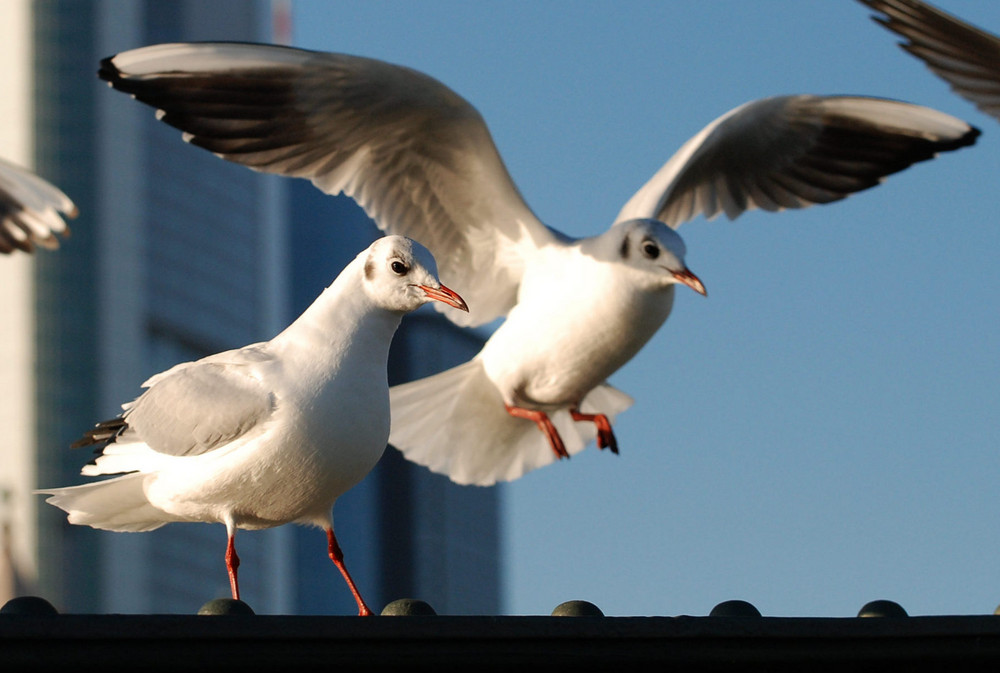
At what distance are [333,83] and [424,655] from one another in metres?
3.66

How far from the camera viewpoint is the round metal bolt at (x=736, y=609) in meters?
2.24

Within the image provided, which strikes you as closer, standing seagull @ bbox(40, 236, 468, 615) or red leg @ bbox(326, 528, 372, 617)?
standing seagull @ bbox(40, 236, 468, 615)

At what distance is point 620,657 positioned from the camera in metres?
1.95

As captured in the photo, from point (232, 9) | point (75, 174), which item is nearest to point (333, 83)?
point (75, 174)

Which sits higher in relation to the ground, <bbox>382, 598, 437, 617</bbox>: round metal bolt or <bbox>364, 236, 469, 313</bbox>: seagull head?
<bbox>364, 236, 469, 313</bbox>: seagull head

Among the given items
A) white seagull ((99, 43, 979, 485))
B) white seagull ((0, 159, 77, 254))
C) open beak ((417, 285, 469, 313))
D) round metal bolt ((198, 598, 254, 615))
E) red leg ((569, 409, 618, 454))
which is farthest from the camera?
white seagull ((0, 159, 77, 254))

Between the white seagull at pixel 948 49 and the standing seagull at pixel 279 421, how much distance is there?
298 cm

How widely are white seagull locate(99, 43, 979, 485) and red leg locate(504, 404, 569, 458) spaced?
0.04ft

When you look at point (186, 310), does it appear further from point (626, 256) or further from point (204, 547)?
point (626, 256)

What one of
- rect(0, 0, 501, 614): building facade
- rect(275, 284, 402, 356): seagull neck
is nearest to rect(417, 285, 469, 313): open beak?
rect(275, 284, 402, 356): seagull neck

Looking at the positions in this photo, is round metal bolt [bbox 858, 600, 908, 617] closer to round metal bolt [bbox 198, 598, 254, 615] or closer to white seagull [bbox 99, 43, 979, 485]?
round metal bolt [bbox 198, 598, 254, 615]

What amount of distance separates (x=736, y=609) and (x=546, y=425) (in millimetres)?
3489

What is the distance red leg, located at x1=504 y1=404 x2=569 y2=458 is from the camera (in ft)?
18.8

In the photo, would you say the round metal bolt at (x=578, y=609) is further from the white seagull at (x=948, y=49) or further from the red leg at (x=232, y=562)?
the white seagull at (x=948, y=49)
